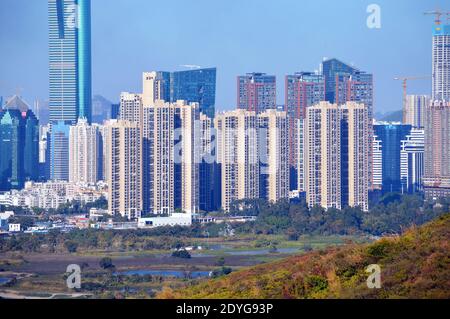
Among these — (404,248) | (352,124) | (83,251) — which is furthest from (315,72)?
(404,248)

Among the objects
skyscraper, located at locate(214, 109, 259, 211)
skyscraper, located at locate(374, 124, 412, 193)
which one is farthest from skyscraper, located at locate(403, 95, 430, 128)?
skyscraper, located at locate(214, 109, 259, 211)

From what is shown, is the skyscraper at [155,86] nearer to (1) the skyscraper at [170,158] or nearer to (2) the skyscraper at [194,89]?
(2) the skyscraper at [194,89]

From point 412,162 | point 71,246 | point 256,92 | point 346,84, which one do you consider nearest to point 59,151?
point 256,92

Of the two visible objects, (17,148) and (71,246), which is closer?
(71,246)

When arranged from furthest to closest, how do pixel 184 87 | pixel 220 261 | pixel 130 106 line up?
pixel 184 87 < pixel 130 106 < pixel 220 261

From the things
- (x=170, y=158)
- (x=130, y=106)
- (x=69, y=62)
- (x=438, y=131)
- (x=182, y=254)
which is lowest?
(x=182, y=254)

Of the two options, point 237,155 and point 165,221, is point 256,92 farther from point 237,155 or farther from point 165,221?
point 165,221

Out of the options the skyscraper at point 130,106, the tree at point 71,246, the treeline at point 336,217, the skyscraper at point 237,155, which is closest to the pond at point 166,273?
the tree at point 71,246
